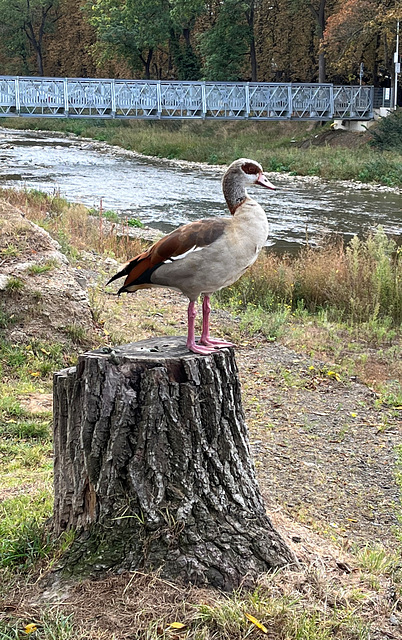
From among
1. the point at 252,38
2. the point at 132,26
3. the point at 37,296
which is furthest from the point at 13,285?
the point at 132,26

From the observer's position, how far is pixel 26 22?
7412 centimetres

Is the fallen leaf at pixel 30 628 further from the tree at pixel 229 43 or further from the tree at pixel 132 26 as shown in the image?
the tree at pixel 132 26

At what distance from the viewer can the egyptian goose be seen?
11.8 ft

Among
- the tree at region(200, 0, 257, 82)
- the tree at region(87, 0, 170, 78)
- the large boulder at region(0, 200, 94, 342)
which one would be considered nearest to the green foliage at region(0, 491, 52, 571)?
the large boulder at region(0, 200, 94, 342)

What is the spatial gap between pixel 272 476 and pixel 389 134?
34091 millimetres

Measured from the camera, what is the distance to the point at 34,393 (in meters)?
6.41

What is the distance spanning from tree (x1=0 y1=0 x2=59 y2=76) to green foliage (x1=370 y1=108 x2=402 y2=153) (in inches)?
1824

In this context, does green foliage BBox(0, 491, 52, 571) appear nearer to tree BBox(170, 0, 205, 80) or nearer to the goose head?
the goose head

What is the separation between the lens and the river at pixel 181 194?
21766 millimetres

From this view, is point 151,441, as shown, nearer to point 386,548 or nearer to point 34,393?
point 386,548

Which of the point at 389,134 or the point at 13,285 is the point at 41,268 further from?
the point at 389,134

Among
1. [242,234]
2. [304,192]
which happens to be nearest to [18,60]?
[304,192]

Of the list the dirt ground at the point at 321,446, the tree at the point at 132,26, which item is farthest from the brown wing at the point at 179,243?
the tree at the point at 132,26

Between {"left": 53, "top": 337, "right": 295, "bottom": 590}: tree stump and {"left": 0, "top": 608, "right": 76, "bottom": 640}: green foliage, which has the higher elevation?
{"left": 53, "top": 337, "right": 295, "bottom": 590}: tree stump
